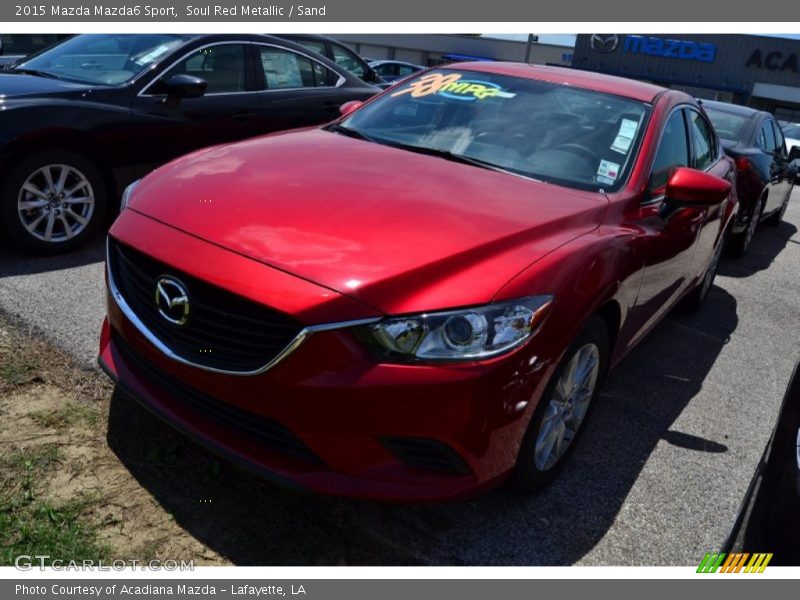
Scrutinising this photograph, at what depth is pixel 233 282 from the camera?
2.12 m

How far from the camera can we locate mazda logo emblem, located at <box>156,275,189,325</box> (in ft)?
7.32

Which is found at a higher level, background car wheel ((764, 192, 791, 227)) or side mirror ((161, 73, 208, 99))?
side mirror ((161, 73, 208, 99))

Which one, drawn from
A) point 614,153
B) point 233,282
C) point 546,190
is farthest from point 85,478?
point 614,153

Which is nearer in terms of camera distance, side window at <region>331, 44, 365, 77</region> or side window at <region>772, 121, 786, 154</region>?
side window at <region>331, 44, 365, 77</region>

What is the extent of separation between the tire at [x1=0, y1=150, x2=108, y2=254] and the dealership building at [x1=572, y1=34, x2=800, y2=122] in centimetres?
3496

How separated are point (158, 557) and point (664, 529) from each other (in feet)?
6.07

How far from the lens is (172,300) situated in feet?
7.41

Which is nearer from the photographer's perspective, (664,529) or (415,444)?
(415,444)

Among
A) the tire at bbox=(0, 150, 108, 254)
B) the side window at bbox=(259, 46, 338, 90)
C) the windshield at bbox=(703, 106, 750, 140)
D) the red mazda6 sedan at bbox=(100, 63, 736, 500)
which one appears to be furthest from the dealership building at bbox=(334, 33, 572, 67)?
the red mazda6 sedan at bbox=(100, 63, 736, 500)

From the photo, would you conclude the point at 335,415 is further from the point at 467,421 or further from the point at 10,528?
the point at 10,528

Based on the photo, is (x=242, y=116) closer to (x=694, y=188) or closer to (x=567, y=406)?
(x=694, y=188)

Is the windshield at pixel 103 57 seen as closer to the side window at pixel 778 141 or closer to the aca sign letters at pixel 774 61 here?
the side window at pixel 778 141

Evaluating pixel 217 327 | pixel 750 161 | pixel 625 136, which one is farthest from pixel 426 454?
pixel 750 161

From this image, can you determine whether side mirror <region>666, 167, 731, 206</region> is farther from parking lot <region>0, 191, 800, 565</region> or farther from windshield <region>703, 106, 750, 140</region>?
windshield <region>703, 106, 750, 140</region>
